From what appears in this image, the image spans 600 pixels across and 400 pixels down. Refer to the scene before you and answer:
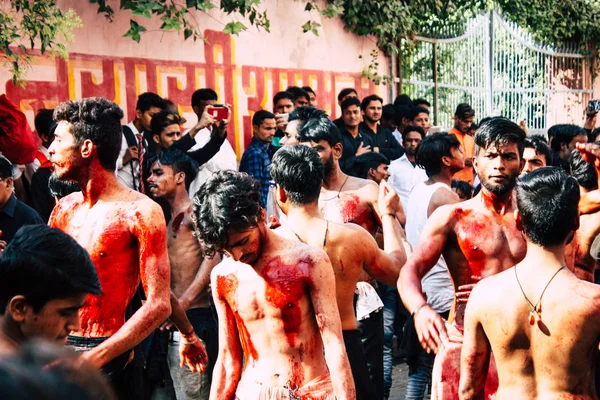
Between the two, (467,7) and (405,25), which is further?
(467,7)

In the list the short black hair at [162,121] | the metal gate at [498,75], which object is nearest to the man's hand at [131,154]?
the short black hair at [162,121]

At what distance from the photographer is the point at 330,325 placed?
387cm

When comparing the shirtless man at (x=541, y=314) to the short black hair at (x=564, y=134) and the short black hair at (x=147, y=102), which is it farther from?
the short black hair at (x=564, y=134)

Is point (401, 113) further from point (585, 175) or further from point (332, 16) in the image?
point (585, 175)

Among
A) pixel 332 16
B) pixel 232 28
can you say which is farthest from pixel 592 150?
pixel 332 16

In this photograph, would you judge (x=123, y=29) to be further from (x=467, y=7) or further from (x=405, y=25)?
(x=467, y=7)

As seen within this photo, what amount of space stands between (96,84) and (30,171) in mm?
2032

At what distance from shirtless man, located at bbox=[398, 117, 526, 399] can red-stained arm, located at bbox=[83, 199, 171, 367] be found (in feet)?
3.89

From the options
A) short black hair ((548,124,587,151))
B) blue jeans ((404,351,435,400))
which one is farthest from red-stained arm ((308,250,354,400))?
short black hair ((548,124,587,151))

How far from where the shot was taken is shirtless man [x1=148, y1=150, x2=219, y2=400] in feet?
19.8

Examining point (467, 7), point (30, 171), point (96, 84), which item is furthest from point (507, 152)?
point (467, 7)

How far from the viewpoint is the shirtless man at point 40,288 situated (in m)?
2.70

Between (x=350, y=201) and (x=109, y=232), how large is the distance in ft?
6.77

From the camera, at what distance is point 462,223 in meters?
4.80
